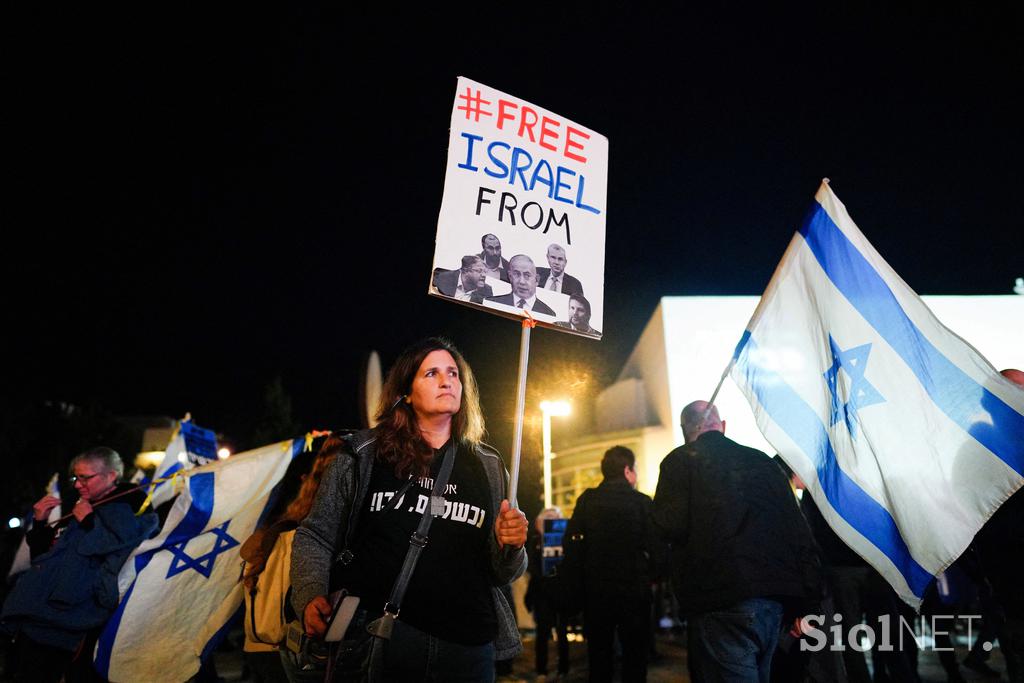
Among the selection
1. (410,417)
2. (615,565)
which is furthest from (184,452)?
(410,417)

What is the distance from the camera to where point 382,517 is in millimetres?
2395

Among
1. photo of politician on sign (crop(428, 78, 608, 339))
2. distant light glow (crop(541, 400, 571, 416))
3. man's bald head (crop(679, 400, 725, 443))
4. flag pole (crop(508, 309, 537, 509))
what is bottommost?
flag pole (crop(508, 309, 537, 509))

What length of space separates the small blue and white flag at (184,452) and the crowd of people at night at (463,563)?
28cm

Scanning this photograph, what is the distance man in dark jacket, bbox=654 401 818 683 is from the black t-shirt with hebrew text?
1.39m

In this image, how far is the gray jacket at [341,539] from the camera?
2.32 metres

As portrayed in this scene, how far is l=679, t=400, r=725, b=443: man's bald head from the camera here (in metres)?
3.87

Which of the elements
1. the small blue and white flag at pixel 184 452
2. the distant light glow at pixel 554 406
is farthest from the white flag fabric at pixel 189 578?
the distant light glow at pixel 554 406

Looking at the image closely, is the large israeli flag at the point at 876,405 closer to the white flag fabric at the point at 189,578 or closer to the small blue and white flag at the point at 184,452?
the white flag fabric at the point at 189,578

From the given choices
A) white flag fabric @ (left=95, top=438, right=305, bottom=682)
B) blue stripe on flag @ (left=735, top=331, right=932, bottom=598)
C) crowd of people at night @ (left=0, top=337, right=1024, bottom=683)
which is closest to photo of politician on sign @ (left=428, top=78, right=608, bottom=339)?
crowd of people at night @ (left=0, top=337, right=1024, bottom=683)

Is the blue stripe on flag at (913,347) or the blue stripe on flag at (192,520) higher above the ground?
the blue stripe on flag at (913,347)

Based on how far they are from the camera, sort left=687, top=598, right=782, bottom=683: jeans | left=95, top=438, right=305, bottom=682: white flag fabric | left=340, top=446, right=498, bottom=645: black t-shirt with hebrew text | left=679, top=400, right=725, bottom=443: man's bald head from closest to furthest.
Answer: left=340, top=446, right=498, bottom=645: black t-shirt with hebrew text → left=687, top=598, right=782, bottom=683: jeans → left=679, top=400, right=725, bottom=443: man's bald head → left=95, top=438, right=305, bottom=682: white flag fabric

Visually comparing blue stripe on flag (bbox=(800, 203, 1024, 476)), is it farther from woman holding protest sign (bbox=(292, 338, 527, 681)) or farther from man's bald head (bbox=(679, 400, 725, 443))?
woman holding protest sign (bbox=(292, 338, 527, 681))

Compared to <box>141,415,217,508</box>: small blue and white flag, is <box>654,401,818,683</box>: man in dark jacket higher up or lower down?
lower down

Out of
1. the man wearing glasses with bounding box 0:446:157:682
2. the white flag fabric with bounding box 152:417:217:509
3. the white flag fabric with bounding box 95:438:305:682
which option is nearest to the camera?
the man wearing glasses with bounding box 0:446:157:682
